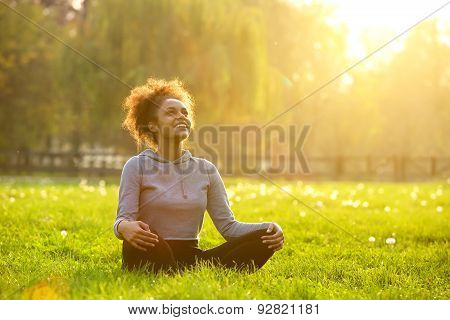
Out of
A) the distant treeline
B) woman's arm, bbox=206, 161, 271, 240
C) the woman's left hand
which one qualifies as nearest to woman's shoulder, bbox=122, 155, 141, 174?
woman's arm, bbox=206, 161, 271, 240

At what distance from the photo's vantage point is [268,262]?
463cm

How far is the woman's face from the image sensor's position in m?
3.86

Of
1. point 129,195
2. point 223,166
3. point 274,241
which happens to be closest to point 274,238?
point 274,241

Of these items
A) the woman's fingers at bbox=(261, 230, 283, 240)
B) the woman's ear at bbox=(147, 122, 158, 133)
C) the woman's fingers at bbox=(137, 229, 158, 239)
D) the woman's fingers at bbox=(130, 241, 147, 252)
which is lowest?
the woman's fingers at bbox=(130, 241, 147, 252)

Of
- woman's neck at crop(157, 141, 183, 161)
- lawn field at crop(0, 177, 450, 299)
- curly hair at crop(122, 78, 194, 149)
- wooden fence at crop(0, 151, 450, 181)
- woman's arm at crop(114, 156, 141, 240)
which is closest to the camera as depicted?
lawn field at crop(0, 177, 450, 299)

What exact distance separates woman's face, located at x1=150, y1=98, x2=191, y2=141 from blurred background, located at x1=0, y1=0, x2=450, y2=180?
26.0ft

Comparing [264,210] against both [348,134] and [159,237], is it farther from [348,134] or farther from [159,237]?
[348,134]

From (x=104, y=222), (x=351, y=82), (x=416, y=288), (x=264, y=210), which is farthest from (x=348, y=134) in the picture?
(x=416, y=288)

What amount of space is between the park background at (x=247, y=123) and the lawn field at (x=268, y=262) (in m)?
0.02

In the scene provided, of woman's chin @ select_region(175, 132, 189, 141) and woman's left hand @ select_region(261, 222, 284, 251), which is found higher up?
woman's chin @ select_region(175, 132, 189, 141)

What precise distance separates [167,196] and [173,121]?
497 millimetres

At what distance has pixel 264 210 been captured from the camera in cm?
798

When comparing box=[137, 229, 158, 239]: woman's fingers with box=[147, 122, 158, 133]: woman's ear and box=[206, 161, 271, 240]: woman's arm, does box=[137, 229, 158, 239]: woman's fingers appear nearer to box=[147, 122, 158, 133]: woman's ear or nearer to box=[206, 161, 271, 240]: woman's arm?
box=[206, 161, 271, 240]: woman's arm

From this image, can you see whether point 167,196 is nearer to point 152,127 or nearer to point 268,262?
point 152,127
